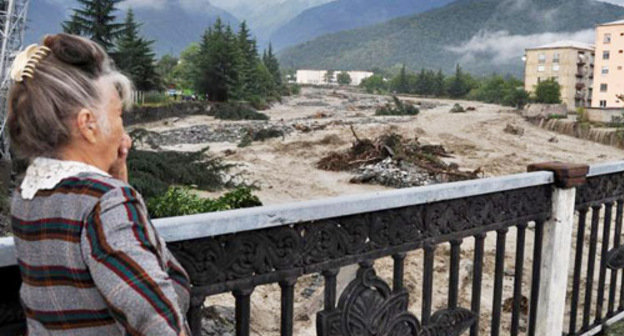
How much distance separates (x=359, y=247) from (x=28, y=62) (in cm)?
121

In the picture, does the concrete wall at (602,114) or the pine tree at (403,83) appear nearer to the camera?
the concrete wall at (602,114)

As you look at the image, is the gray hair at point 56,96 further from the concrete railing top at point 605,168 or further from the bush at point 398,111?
the bush at point 398,111

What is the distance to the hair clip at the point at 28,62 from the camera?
113 cm

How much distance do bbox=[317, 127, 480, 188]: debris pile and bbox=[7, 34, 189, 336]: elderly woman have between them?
1380 cm

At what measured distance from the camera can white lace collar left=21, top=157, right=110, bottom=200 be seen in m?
1.13

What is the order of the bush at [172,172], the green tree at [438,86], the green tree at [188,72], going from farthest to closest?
the green tree at [438,86], the green tree at [188,72], the bush at [172,172]

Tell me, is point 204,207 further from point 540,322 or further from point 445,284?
point 540,322

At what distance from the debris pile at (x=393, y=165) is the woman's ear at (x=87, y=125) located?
13.8m

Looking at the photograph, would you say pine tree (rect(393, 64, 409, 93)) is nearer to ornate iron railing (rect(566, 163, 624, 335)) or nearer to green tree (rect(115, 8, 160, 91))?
green tree (rect(115, 8, 160, 91))

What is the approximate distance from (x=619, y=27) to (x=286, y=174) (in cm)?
4660

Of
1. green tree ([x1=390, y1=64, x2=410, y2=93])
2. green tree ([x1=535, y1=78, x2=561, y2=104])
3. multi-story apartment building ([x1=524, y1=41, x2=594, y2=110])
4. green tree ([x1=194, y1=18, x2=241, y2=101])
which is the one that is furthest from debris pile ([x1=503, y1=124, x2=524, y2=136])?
green tree ([x1=390, y1=64, x2=410, y2=93])

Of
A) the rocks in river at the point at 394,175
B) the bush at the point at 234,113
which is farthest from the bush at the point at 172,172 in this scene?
the bush at the point at 234,113

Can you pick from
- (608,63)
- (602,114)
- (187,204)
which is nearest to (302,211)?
(187,204)

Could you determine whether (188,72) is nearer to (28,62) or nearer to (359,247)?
(359,247)
